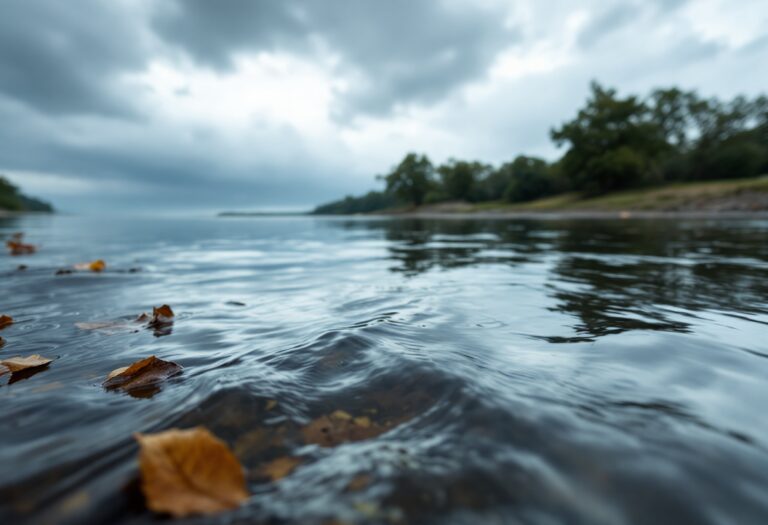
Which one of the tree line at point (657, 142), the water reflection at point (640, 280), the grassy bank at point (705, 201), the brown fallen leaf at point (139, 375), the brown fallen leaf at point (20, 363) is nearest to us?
the brown fallen leaf at point (139, 375)

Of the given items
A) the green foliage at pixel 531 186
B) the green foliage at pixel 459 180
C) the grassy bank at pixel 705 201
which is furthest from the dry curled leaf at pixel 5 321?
the green foliage at pixel 459 180

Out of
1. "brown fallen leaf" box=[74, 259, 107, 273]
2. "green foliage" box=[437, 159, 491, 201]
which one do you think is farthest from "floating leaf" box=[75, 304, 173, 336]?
"green foliage" box=[437, 159, 491, 201]

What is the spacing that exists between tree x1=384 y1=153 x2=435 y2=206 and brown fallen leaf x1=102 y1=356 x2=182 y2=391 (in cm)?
9523

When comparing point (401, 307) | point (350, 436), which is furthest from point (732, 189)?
point (350, 436)

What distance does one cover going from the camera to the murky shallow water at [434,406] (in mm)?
1225

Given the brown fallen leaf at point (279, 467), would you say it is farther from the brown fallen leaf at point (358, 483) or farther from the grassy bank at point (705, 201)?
the grassy bank at point (705, 201)

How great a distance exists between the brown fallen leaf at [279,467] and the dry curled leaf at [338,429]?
154 mm

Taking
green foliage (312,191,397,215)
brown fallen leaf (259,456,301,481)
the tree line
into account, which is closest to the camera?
brown fallen leaf (259,456,301,481)

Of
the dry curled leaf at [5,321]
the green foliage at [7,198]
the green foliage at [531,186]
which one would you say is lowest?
the dry curled leaf at [5,321]

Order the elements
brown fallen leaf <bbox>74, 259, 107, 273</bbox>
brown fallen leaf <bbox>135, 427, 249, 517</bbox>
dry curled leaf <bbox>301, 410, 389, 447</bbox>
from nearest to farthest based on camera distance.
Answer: brown fallen leaf <bbox>135, 427, 249, 517</bbox> < dry curled leaf <bbox>301, 410, 389, 447</bbox> < brown fallen leaf <bbox>74, 259, 107, 273</bbox>

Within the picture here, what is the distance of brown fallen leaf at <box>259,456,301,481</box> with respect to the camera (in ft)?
4.50

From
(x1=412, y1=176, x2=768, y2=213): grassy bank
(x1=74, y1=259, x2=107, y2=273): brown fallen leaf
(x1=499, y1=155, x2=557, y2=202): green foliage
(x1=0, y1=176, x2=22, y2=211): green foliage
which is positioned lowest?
(x1=412, y1=176, x2=768, y2=213): grassy bank

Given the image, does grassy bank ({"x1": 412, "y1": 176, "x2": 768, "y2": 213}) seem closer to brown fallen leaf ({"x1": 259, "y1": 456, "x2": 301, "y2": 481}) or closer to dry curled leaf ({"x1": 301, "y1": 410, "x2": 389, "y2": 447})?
dry curled leaf ({"x1": 301, "y1": 410, "x2": 389, "y2": 447})

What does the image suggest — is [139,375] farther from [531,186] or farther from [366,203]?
[366,203]
